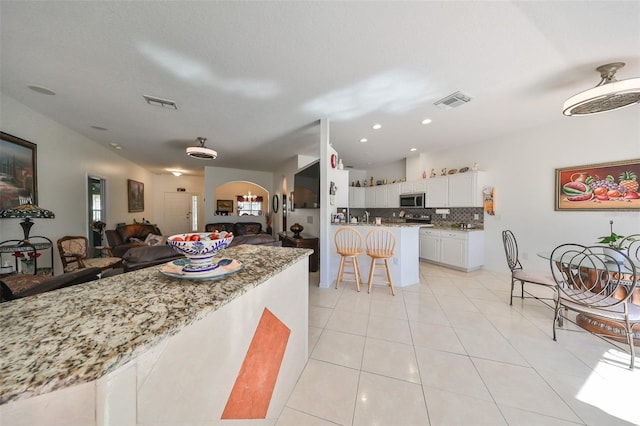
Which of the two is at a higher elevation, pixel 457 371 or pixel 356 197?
pixel 356 197

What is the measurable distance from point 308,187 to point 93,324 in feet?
12.3

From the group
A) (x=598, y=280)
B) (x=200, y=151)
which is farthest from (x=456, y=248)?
(x=200, y=151)

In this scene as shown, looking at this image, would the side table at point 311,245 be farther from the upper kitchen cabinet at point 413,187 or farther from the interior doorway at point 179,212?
the interior doorway at point 179,212

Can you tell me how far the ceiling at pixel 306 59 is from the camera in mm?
1585

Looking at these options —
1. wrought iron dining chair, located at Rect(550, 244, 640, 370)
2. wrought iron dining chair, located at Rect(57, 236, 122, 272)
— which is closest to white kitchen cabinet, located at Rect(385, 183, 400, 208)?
wrought iron dining chair, located at Rect(550, 244, 640, 370)

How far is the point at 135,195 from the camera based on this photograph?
632 centimetres

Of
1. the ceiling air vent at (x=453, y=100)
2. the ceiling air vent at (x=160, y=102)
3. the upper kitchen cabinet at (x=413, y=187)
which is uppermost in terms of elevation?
the ceiling air vent at (x=453, y=100)

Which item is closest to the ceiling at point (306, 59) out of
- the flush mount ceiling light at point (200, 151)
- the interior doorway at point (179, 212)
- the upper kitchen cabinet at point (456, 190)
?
the flush mount ceiling light at point (200, 151)

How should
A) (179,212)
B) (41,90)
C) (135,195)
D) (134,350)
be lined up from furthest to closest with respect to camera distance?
(179,212)
(135,195)
(41,90)
(134,350)

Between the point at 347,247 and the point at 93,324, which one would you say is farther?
the point at 347,247

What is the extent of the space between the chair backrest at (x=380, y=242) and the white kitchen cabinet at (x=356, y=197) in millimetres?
3398

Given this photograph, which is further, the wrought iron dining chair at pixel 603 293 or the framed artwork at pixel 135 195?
the framed artwork at pixel 135 195

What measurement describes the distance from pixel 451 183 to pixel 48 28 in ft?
19.3

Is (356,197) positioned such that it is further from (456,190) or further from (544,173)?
(544,173)
